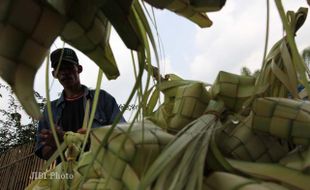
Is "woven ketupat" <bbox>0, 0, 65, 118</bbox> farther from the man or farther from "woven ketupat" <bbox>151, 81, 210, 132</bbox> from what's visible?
the man

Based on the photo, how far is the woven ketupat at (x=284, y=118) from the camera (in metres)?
0.25

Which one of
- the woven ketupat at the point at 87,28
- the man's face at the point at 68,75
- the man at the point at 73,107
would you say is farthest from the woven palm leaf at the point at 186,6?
the man's face at the point at 68,75

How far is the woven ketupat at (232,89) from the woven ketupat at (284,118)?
0.04m

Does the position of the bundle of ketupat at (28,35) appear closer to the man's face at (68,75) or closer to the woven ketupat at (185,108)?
the woven ketupat at (185,108)

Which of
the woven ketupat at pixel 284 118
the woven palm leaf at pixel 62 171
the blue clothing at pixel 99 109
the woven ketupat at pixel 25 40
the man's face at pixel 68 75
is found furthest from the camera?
the man's face at pixel 68 75

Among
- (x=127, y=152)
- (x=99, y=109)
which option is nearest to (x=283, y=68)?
(x=127, y=152)

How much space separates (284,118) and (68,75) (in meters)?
0.96

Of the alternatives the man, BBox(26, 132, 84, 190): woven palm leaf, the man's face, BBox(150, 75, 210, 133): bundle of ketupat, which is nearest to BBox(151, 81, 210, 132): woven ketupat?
BBox(150, 75, 210, 133): bundle of ketupat

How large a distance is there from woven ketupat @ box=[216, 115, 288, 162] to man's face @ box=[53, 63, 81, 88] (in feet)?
2.98

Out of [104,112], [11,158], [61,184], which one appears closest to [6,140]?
[11,158]

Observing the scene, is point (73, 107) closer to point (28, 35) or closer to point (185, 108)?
point (185, 108)

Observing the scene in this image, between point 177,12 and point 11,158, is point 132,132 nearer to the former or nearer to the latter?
point 177,12

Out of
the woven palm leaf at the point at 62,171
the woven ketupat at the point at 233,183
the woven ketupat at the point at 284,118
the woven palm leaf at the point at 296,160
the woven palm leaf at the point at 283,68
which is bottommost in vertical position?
the woven palm leaf at the point at 62,171

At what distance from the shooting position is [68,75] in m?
1.16
